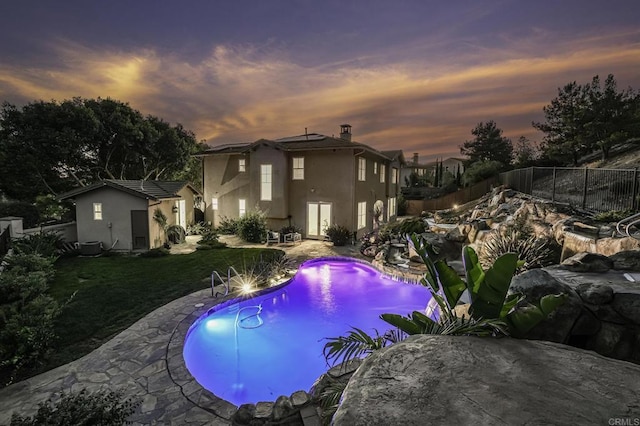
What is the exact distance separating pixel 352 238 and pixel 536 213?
28.7ft

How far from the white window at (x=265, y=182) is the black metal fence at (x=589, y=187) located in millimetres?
14939

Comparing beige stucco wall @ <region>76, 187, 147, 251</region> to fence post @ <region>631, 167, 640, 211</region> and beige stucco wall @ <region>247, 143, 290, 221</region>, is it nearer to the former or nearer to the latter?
beige stucco wall @ <region>247, 143, 290, 221</region>

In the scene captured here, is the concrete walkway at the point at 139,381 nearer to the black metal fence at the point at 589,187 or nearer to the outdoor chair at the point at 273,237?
the outdoor chair at the point at 273,237

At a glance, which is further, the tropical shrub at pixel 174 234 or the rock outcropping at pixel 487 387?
the tropical shrub at pixel 174 234

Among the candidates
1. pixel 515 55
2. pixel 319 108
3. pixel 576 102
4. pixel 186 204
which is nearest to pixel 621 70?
pixel 576 102

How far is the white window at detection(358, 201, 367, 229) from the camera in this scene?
17.8 metres

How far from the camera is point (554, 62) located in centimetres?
1153

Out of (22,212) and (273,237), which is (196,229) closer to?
(273,237)

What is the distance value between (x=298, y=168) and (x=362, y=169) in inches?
163

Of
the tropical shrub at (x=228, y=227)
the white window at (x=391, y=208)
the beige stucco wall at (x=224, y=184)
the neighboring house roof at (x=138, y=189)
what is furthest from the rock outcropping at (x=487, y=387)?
the white window at (x=391, y=208)

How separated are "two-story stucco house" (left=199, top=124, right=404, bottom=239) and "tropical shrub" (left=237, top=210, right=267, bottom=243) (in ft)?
3.33


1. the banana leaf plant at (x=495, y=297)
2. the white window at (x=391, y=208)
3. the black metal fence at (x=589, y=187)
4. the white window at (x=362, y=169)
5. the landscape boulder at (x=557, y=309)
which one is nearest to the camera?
the banana leaf plant at (x=495, y=297)

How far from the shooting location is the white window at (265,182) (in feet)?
58.5

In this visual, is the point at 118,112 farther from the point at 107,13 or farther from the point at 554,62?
the point at 554,62
